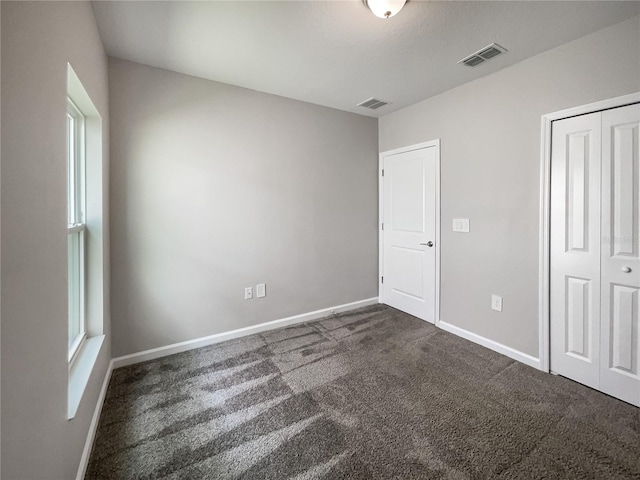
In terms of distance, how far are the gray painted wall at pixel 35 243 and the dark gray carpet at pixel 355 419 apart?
0.51 meters

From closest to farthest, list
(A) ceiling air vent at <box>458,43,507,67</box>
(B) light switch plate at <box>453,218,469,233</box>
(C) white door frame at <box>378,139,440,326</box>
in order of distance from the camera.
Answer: (A) ceiling air vent at <box>458,43,507,67</box>
(B) light switch plate at <box>453,218,469,233</box>
(C) white door frame at <box>378,139,440,326</box>

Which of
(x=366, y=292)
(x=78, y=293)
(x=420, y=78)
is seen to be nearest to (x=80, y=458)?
(x=78, y=293)

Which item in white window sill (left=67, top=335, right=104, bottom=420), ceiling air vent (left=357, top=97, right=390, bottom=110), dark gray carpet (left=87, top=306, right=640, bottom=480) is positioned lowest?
dark gray carpet (left=87, top=306, right=640, bottom=480)

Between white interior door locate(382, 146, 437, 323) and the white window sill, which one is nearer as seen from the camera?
the white window sill

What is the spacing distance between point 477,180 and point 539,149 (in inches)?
20.8

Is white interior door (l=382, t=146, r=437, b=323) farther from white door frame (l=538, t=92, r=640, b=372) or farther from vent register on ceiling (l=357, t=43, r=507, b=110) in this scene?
white door frame (l=538, t=92, r=640, b=372)

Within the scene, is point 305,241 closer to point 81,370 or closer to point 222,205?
point 222,205

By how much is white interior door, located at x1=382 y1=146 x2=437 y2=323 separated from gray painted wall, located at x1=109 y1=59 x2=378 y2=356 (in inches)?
14.6

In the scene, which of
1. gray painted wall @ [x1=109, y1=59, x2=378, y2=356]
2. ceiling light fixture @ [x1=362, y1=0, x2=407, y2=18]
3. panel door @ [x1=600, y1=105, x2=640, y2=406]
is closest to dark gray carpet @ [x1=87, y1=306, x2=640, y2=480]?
panel door @ [x1=600, y1=105, x2=640, y2=406]

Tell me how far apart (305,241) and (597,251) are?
245 centimetres

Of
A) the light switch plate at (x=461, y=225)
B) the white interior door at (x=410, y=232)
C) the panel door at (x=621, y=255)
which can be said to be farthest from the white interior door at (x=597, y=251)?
the white interior door at (x=410, y=232)

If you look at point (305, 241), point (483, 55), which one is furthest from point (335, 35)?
point (305, 241)

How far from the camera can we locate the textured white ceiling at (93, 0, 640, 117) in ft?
5.72

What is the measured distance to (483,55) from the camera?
2.24m
